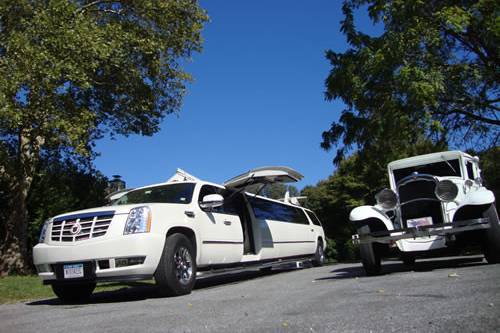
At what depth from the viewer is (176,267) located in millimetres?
7469

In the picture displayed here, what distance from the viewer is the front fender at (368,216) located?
853cm

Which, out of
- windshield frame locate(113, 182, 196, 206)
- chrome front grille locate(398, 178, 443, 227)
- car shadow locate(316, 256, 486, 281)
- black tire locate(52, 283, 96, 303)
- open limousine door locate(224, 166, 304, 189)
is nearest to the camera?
black tire locate(52, 283, 96, 303)

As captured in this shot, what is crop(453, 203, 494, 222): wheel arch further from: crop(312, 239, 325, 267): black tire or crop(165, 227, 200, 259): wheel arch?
crop(312, 239, 325, 267): black tire

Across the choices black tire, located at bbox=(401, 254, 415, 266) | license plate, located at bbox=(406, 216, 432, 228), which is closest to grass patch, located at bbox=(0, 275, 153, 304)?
black tire, located at bbox=(401, 254, 415, 266)

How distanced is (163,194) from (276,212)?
4211 millimetres

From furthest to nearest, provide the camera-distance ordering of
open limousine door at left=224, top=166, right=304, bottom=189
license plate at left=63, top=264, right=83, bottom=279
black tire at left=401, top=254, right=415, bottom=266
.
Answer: open limousine door at left=224, top=166, right=304, bottom=189 < black tire at left=401, top=254, right=415, bottom=266 < license plate at left=63, top=264, right=83, bottom=279

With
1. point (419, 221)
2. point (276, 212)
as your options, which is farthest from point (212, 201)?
point (276, 212)

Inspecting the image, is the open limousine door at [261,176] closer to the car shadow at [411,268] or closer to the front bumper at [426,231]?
the car shadow at [411,268]

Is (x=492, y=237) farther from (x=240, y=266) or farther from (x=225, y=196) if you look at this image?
(x=225, y=196)

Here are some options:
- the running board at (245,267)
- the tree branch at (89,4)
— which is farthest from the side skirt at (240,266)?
the tree branch at (89,4)

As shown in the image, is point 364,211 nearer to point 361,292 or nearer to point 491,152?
point 361,292

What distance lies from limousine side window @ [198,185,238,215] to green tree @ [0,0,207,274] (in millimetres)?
6136

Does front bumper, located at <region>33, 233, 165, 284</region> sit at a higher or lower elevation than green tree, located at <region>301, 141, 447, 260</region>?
lower

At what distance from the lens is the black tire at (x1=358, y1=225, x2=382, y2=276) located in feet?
27.3
